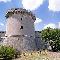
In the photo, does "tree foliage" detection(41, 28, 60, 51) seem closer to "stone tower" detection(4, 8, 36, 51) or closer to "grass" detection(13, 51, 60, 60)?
"grass" detection(13, 51, 60, 60)

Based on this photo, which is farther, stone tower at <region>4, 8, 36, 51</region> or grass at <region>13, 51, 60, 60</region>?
stone tower at <region>4, 8, 36, 51</region>

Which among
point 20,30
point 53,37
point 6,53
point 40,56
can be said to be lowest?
point 40,56

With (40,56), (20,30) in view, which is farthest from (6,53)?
(20,30)

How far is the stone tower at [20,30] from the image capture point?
146ft

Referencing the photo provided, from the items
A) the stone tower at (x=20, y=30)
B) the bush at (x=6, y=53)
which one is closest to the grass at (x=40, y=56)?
the bush at (x=6, y=53)

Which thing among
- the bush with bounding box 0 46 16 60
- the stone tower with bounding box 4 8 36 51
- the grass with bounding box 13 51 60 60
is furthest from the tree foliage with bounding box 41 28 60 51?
the bush with bounding box 0 46 16 60

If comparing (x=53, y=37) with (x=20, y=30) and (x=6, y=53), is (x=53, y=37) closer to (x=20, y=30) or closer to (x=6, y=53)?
(x=20, y=30)

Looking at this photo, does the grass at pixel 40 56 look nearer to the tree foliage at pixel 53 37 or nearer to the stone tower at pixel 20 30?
the tree foliage at pixel 53 37

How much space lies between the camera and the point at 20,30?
44.5 metres

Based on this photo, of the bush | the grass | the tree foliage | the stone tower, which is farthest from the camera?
the stone tower

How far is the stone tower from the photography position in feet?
146

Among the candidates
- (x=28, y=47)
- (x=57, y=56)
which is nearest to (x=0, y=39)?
(x=28, y=47)

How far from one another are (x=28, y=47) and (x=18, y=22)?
6262mm

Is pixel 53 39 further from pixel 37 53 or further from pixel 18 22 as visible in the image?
pixel 18 22
